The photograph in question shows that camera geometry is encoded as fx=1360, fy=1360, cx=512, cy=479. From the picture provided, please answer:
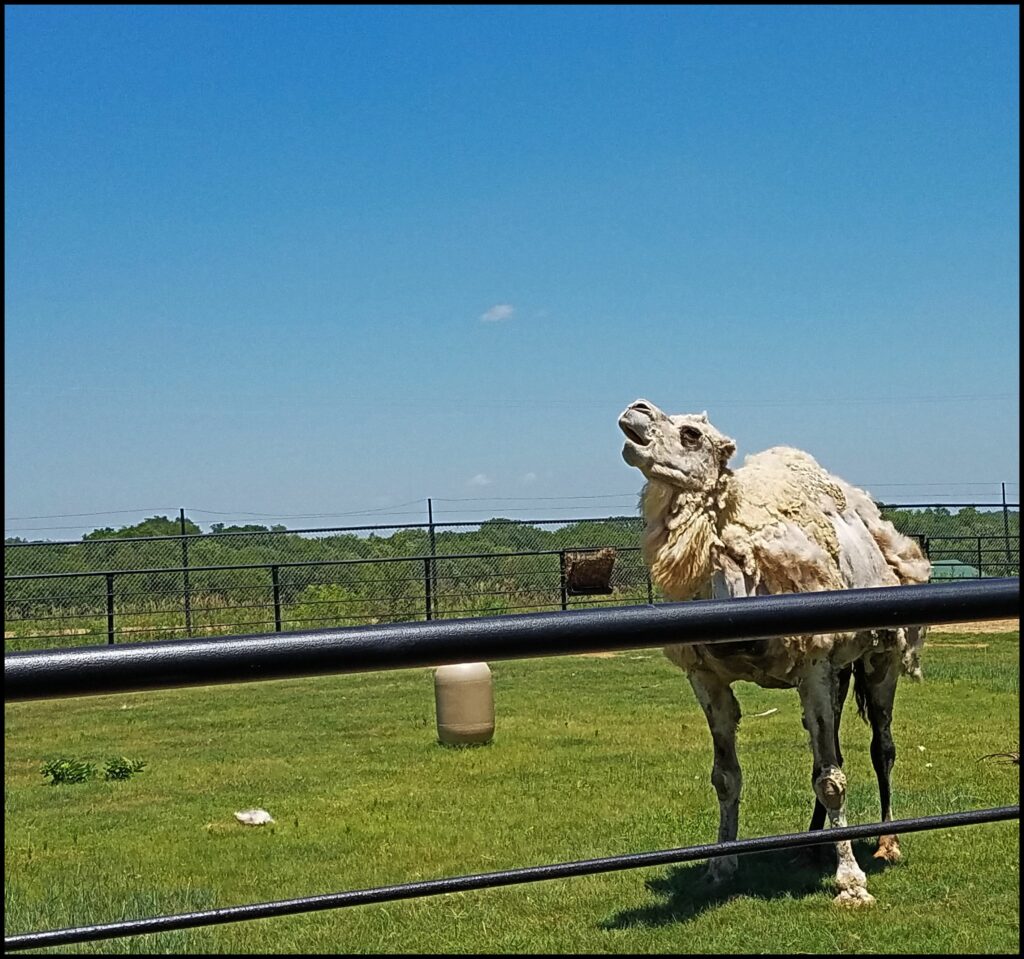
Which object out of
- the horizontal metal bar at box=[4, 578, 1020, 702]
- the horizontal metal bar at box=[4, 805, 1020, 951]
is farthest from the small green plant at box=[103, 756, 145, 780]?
the horizontal metal bar at box=[4, 578, 1020, 702]

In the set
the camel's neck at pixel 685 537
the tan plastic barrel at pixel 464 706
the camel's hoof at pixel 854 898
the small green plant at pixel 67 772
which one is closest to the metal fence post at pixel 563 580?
the tan plastic barrel at pixel 464 706

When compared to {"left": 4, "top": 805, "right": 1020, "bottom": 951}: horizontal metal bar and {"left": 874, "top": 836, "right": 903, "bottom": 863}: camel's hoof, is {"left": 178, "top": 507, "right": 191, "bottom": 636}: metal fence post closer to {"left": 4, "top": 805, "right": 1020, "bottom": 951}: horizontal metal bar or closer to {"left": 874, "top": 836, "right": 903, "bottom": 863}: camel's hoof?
{"left": 874, "top": 836, "right": 903, "bottom": 863}: camel's hoof

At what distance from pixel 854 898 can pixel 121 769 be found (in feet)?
19.8

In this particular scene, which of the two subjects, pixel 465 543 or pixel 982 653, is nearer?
pixel 982 653

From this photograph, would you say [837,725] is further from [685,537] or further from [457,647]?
[457,647]

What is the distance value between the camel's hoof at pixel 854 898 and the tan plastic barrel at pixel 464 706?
4592mm

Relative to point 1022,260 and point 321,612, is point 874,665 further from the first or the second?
point 321,612

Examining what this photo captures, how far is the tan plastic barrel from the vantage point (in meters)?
9.88

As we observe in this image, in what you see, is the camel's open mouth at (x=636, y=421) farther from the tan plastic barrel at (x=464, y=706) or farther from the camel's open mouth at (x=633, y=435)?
the tan plastic barrel at (x=464, y=706)

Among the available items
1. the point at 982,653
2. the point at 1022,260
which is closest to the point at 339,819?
the point at 1022,260

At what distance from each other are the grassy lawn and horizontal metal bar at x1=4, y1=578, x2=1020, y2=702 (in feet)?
10.7

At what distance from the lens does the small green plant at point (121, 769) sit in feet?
32.2

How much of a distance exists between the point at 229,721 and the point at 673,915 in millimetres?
8069

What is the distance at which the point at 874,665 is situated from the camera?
6746mm
